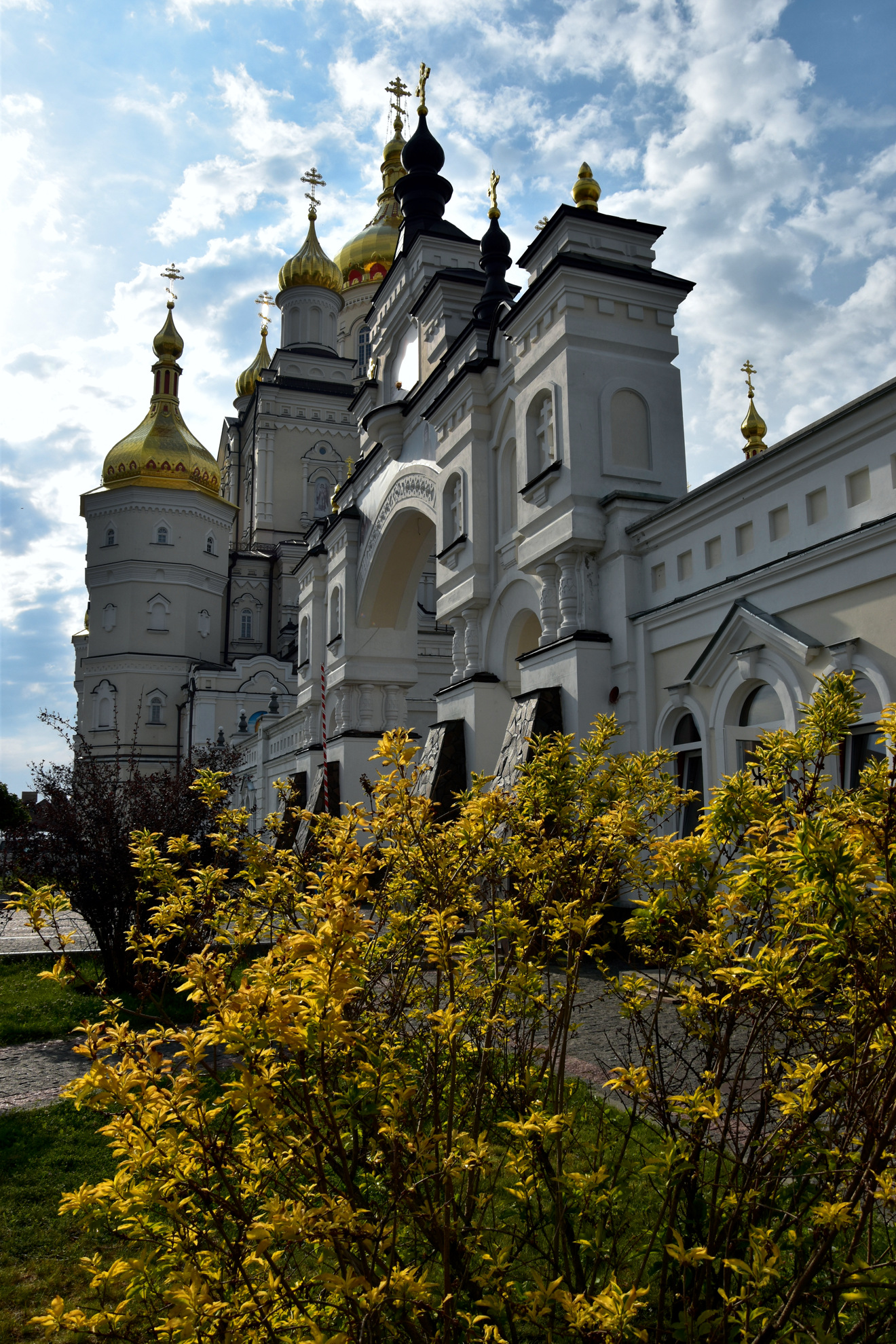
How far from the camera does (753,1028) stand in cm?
206

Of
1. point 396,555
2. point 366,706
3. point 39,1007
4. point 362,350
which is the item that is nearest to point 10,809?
point 366,706

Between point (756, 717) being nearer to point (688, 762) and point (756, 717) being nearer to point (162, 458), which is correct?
point (688, 762)

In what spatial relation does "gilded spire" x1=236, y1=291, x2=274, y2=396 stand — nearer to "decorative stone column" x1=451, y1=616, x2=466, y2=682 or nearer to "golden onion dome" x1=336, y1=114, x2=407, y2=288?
"golden onion dome" x1=336, y1=114, x2=407, y2=288

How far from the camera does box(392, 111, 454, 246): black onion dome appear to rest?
15.7 meters

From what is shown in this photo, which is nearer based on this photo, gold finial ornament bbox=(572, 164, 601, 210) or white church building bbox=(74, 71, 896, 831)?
white church building bbox=(74, 71, 896, 831)

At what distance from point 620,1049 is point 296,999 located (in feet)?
13.1

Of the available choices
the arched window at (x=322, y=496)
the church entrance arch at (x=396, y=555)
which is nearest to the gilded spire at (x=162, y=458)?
the arched window at (x=322, y=496)

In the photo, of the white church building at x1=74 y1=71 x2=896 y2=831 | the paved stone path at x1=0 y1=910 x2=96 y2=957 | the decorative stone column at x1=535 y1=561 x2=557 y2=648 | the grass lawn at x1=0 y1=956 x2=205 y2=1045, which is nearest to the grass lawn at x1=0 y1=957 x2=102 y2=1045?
the grass lawn at x1=0 y1=956 x2=205 y2=1045

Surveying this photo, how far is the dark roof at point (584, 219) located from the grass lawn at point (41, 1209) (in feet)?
31.4

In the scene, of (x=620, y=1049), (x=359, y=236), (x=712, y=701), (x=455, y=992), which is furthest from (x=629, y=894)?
(x=359, y=236)

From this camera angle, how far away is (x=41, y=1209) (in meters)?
3.62

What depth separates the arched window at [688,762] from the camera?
26.6ft

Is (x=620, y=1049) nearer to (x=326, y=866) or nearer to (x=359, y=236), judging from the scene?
(x=326, y=866)

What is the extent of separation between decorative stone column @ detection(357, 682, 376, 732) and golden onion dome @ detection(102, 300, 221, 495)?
22.0 meters
